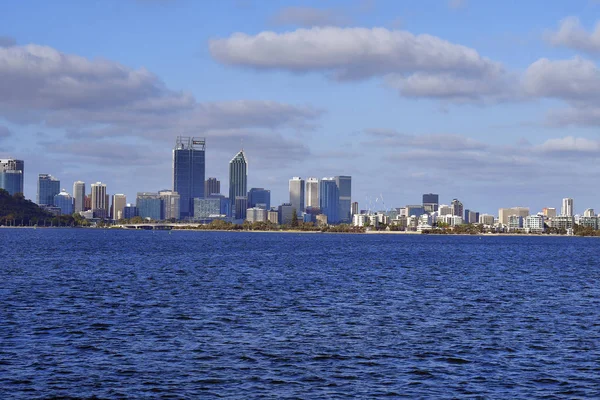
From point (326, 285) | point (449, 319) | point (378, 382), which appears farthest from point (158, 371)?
point (326, 285)

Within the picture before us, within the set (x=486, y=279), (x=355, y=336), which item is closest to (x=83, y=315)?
(x=355, y=336)

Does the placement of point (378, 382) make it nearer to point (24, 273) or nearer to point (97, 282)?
point (97, 282)

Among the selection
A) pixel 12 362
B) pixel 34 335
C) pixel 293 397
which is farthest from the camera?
pixel 34 335

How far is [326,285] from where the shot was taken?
84.6 metres

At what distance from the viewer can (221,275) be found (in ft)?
323

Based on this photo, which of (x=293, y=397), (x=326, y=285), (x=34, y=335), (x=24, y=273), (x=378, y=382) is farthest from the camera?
(x=24, y=273)

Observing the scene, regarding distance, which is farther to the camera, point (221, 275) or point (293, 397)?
point (221, 275)

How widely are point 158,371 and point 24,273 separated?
6516 centimetres

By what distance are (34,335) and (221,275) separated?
51.0 meters

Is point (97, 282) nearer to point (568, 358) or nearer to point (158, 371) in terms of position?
point (158, 371)

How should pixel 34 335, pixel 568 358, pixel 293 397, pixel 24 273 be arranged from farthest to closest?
pixel 24 273 < pixel 34 335 < pixel 568 358 < pixel 293 397

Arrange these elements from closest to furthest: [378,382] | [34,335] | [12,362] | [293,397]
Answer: [293,397] < [378,382] < [12,362] < [34,335]

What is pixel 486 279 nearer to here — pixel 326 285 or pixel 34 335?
pixel 326 285

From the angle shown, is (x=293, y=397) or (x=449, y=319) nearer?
(x=293, y=397)
